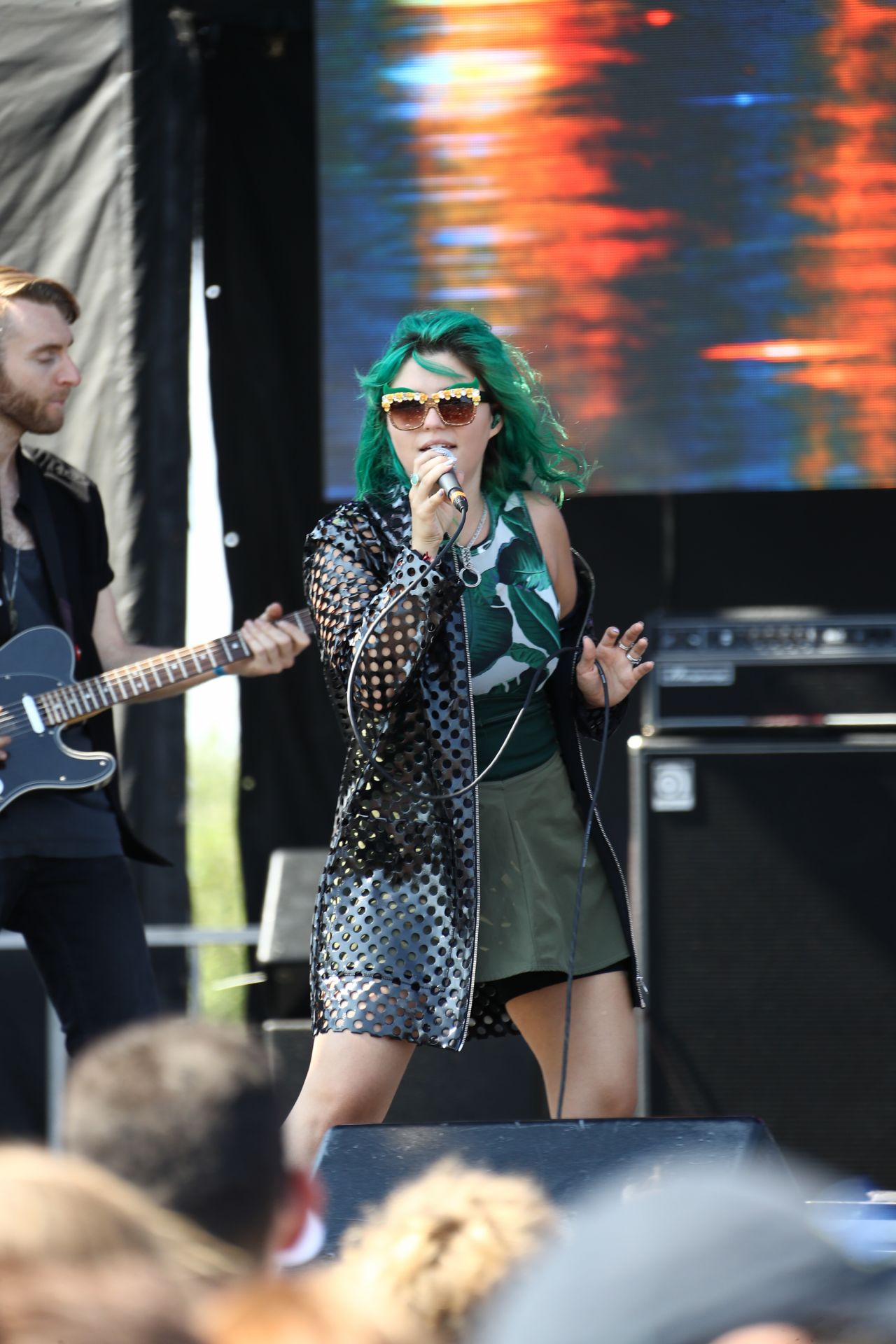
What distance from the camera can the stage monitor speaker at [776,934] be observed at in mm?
3789

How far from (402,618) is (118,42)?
256cm

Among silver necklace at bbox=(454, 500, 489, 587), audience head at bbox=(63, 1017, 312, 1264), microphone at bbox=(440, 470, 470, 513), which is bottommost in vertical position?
silver necklace at bbox=(454, 500, 489, 587)

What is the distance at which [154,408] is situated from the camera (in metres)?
4.55

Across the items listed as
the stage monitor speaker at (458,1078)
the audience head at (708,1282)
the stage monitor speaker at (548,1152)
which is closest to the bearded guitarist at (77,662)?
the stage monitor speaker at (458,1078)

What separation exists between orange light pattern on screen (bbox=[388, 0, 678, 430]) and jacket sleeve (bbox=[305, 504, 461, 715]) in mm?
1730

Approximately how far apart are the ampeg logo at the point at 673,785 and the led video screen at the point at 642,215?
2.34 ft

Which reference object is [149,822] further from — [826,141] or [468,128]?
[826,141]

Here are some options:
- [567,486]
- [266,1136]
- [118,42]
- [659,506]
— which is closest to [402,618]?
[266,1136]

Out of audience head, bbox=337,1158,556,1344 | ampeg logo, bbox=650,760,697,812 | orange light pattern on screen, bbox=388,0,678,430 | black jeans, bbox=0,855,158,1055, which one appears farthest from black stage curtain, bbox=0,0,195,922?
audience head, bbox=337,1158,556,1344

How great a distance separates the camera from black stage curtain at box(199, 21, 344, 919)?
463 cm

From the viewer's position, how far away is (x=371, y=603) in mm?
2551

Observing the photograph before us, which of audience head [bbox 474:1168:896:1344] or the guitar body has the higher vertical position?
audience head [bbox 474:1168:896:1344]

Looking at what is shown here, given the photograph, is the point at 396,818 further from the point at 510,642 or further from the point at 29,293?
the point at 29,293

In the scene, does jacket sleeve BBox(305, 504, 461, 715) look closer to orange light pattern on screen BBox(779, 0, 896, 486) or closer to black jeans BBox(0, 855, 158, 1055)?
black jeans BBox(0, 855, 158, 1055)
